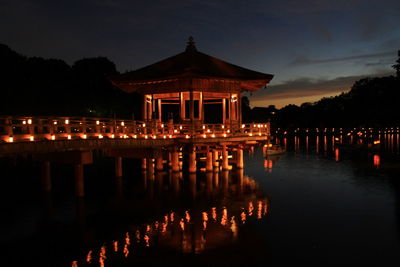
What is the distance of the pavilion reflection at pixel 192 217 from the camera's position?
13648 millimetres

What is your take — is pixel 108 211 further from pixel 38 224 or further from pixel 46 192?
pixel 46 192

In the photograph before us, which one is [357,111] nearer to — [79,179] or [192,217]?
[192,217]

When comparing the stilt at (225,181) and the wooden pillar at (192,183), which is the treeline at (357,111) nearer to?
the stilt at (225,181)

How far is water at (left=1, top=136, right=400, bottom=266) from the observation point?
13148 millimetres

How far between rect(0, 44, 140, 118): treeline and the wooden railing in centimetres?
1944

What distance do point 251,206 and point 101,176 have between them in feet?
50.3

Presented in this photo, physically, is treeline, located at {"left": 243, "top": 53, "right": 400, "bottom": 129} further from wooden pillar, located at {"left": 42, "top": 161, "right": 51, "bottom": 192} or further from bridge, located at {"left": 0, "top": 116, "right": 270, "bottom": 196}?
wooden pillar, located at {"left": 42, "top": 161, "right": 51, "bottom": 192}

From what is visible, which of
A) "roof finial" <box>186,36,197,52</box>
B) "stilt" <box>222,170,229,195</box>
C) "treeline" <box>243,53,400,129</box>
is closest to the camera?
"stilt" <box>222,170,229,195</box>

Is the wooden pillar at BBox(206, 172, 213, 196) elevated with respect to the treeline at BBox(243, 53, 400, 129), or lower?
lower

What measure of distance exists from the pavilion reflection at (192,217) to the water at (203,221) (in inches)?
2.3

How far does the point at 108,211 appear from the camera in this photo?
19375 millimetres


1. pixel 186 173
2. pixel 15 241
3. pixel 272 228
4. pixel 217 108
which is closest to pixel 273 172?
pixel 186 173

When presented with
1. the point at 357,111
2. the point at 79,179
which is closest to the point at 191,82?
the point at 79,179

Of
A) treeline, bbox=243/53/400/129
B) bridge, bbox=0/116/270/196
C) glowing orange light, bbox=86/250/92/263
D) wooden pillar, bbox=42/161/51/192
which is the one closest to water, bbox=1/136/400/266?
glowing orange light, bbox=86/250/92/263
